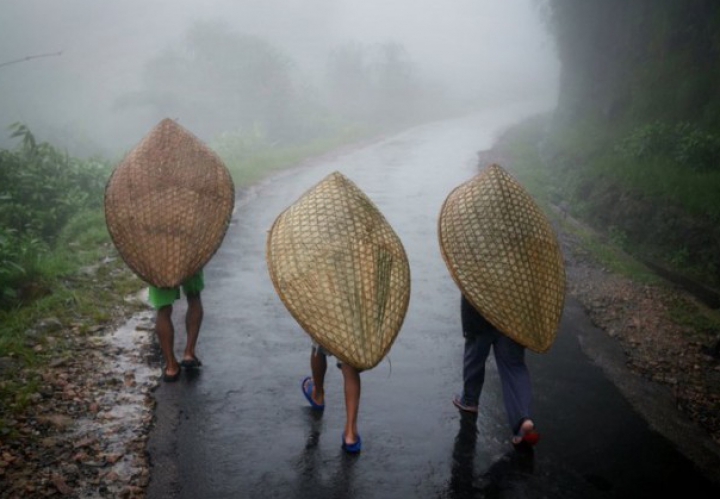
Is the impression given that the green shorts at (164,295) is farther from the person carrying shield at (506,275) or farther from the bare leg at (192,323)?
the person carrying shield at (506,275)

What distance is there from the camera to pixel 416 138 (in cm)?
2108

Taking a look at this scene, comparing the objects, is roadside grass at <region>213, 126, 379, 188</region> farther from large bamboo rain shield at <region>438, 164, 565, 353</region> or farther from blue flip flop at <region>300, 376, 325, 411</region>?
large bamboo rain shield at <region>438, 164, 565, 353</region>

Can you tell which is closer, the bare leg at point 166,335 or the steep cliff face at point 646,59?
the bare leg at point 166,335

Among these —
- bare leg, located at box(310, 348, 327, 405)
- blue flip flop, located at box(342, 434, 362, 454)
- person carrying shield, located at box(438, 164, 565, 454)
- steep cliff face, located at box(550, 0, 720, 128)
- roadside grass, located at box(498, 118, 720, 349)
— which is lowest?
roadside grass, located at box(498, 118, 720, 349)

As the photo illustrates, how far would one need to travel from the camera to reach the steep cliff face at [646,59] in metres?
9.20

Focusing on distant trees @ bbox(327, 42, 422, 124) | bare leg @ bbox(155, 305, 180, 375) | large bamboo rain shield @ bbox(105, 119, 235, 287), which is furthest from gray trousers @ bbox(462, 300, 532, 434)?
distant trees @ bbox(327, 42, 422, 124)

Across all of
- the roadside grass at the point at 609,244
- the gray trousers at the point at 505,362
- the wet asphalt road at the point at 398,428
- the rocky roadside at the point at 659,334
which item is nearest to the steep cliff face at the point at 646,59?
the roadside grass at the point at 609,244

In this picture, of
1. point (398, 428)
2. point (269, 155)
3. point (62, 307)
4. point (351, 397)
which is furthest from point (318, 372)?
point (269, 155)

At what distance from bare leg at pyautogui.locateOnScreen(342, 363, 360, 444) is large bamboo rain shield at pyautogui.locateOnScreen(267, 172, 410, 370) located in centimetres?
28

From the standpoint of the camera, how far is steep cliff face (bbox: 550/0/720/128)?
9195 mm

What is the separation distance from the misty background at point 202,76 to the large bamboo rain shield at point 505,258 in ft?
41.5

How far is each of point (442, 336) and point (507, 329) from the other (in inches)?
78.3

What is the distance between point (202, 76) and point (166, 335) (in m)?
22.9

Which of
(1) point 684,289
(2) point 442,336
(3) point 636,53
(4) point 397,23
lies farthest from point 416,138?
(4) point 397,23
